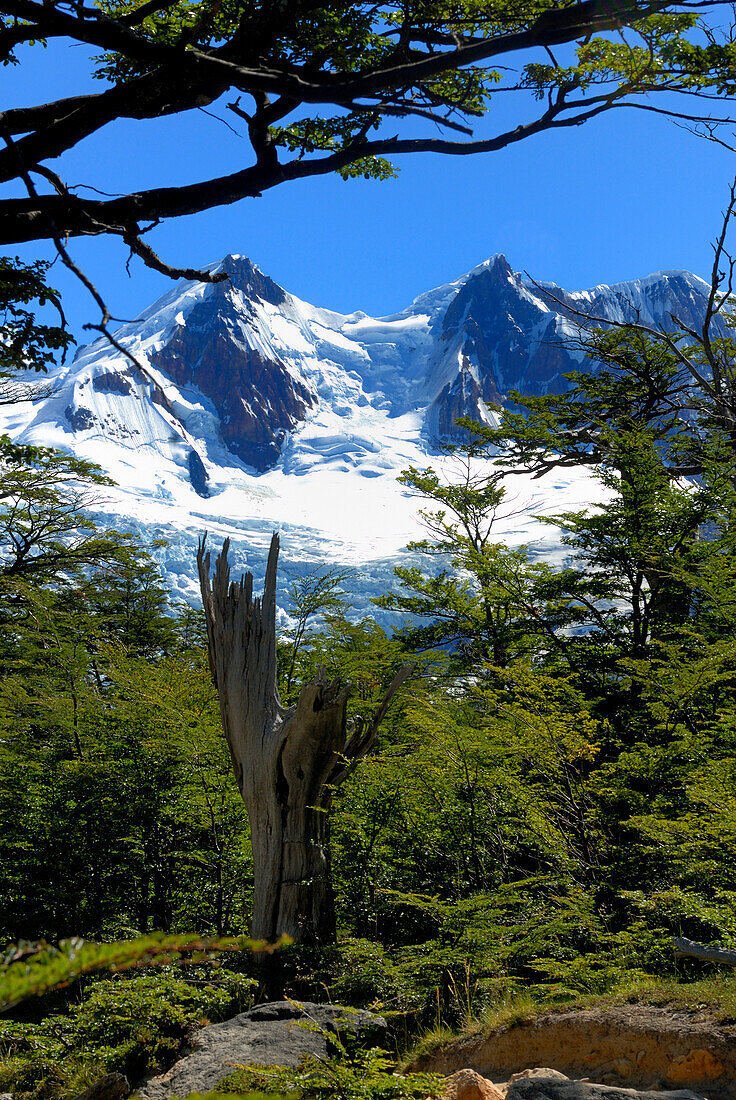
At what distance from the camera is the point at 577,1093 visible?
9.23ft

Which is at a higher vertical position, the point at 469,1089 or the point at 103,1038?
the point at 469,1089

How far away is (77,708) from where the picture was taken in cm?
884

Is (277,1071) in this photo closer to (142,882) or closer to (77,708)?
(142,882)

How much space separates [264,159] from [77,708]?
22.8 feet

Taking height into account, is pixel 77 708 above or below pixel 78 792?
above

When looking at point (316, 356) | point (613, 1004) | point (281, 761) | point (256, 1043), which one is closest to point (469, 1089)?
point (613, 1004)

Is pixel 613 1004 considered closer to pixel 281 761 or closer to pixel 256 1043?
pixel 256 1043

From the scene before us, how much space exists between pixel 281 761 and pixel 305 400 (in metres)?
153

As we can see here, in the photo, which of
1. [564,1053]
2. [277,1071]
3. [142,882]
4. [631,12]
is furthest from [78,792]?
[631,12]

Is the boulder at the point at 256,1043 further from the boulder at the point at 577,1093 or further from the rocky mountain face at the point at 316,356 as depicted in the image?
the rocky mountain face at the point at 316,356

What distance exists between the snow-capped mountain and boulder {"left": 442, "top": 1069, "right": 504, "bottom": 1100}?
83.8 metres

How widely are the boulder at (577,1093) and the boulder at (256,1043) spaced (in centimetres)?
120

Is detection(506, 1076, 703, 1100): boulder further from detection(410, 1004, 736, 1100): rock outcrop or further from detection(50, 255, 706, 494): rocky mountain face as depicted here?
detection(50, 255, 706, 494): rocky mountain face

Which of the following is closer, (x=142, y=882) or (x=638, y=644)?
(x=142, y=882)
